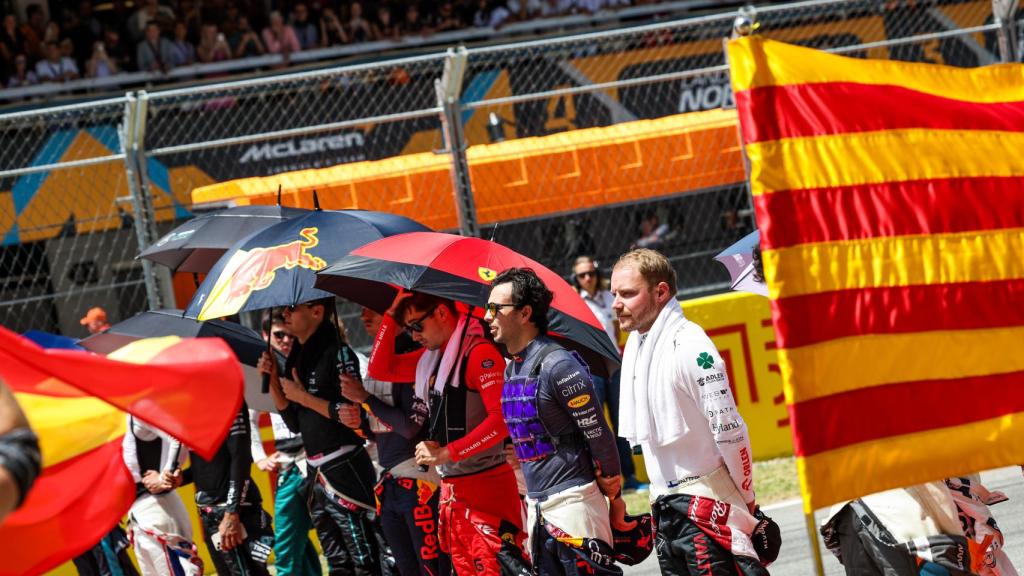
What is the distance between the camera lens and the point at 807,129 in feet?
12.9

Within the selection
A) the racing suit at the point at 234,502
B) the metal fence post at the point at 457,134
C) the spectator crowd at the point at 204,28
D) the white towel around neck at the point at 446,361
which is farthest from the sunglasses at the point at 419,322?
the spectator crowd at the point at 204,28

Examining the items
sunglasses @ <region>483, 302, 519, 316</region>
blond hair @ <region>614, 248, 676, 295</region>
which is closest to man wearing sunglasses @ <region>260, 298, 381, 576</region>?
sunglasses @ <region>483, 302, 519, 316</region>

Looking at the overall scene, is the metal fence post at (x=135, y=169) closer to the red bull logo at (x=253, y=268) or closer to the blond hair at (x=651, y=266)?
the red bull logo at (x=253, y=268)

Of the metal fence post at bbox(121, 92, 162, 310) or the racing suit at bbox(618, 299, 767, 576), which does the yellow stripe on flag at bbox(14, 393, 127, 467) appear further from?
the metal fence post at bbox(121, 92, 162, 310)

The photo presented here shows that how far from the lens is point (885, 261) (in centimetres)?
399

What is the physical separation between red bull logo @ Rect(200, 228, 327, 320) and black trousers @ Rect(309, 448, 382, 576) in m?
1.19

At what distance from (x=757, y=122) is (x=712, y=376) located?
145cm

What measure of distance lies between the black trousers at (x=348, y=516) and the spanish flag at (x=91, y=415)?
317 cm

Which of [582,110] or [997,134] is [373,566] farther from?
[582,110]

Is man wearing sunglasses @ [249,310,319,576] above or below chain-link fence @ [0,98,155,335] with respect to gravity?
below

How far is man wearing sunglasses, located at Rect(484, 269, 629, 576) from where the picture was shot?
5324mm

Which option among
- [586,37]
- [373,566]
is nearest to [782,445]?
[586,37]

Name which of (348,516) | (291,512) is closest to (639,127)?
(291,512)

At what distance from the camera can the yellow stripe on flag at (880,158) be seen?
12.8ft
